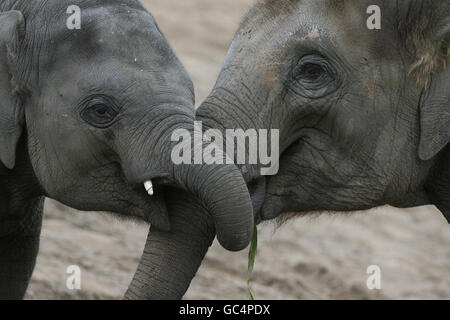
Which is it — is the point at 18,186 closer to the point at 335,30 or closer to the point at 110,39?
the point at 110,39

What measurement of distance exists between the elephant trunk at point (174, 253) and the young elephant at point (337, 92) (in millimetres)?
275

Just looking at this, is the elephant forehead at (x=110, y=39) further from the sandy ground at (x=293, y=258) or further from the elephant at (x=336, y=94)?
the sandy ground at (x=293, y=258)

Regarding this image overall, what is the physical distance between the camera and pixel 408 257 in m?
10.1

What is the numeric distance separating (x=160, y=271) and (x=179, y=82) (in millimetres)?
739

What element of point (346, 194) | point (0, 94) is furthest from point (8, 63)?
point (346, 194)

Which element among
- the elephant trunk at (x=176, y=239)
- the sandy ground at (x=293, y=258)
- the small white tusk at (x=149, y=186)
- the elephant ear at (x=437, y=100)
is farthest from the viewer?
the sandy ground at (x=293, y=258)

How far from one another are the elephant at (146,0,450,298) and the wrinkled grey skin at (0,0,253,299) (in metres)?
0.26

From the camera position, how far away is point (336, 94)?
502 centimetres

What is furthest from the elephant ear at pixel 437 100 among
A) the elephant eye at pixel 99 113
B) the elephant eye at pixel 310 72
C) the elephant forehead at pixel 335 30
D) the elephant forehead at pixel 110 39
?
the elephant eye at pixel 99 113

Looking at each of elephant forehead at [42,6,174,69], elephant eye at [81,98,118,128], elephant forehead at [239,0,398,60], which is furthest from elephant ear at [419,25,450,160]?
elephant eye at [81,98,118,128]

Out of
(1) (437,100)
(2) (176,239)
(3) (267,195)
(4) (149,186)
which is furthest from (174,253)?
(1) (437,100)

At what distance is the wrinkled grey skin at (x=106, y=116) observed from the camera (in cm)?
475

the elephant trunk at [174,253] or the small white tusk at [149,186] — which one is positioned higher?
the small white tusk at [149,186]

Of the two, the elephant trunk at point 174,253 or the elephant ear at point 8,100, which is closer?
the elephant trunk at point 174,253
